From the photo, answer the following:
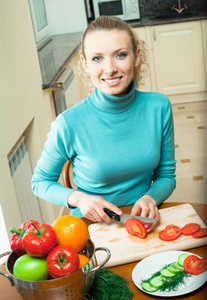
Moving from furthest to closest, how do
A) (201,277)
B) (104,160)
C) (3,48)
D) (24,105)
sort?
(24,105), (3,48), (104,160), (201,277)

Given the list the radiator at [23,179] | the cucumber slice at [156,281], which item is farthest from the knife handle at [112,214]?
the radiator at [23,179]

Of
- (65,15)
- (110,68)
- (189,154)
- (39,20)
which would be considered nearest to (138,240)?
(110,68)

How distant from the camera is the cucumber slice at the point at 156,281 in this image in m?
0.85

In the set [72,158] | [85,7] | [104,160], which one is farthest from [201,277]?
[85,7]

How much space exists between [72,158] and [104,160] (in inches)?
5.4

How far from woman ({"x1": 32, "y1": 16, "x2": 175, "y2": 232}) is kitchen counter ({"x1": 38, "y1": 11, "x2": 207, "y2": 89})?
3.42ft

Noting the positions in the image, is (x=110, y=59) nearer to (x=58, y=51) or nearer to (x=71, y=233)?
(x=71, y=233)

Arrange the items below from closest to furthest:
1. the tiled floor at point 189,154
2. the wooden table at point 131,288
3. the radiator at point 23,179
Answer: the wooden table at point 131,288, the radiator at point 23,179, the tiled floor at point 189,154

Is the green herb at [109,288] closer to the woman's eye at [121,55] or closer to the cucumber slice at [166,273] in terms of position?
the cucumber slice at [166,273]

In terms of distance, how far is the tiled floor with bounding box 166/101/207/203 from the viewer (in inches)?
112

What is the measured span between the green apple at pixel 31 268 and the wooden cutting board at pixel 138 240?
0.24 m

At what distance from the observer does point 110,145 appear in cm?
127

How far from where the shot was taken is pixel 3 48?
1719mm

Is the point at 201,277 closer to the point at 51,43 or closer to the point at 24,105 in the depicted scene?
the point at 24,105
